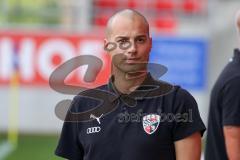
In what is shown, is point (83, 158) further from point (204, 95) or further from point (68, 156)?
point (204, 95)

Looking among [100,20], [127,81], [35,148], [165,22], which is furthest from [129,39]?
[165,22]

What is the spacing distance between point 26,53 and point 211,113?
7.64 meters

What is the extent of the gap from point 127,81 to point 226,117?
2.87ft

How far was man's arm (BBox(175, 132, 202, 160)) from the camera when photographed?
121 inches

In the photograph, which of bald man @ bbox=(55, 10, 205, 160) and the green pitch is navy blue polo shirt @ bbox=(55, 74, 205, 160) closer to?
bald man @ bbox=(55, 10, 205, 160)

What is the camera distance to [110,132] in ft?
10.3

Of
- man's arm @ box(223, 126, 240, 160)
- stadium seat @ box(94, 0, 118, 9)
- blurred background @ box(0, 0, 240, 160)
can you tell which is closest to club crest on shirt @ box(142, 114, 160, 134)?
man's arm @ box(223, 126, 240, 160)

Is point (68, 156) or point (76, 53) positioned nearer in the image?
point (68, 156)

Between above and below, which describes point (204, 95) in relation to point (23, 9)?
below

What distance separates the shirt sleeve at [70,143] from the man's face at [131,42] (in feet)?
1.08

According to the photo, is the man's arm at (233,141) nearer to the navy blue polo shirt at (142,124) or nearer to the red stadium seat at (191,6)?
the navy blue polo shirt at (142,124)

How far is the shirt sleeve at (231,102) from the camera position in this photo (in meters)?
3.81

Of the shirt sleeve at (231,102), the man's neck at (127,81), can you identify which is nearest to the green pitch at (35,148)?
the shirt sleeve at (231,102)

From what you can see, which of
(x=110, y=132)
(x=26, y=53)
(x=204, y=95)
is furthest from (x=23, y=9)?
(x=110, y=132)
